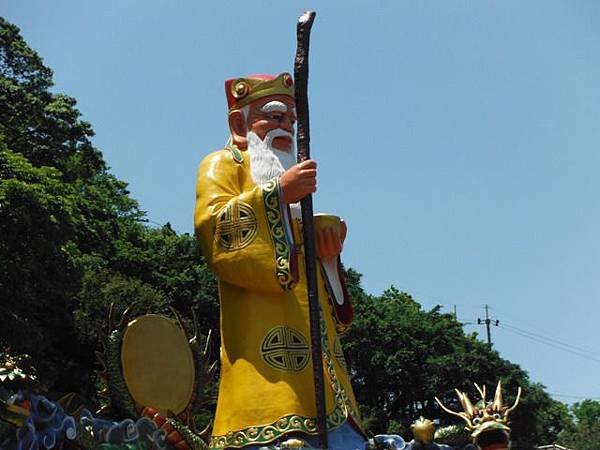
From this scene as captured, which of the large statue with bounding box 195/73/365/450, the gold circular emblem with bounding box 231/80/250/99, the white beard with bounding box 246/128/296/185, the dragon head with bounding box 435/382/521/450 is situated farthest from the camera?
the gold circular emblem with bounding box 231/80/250/99

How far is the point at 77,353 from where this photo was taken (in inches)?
881

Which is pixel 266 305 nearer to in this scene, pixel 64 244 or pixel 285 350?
pixel 285 350

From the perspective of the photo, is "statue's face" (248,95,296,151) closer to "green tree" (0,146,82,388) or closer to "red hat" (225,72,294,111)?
"red hat" (225,72,294,111)

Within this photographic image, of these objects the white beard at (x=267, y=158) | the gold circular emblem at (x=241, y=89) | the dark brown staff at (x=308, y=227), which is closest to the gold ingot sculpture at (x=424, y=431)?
the dark brown staff at (x=308, y=227)

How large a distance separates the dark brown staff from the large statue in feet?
0.42

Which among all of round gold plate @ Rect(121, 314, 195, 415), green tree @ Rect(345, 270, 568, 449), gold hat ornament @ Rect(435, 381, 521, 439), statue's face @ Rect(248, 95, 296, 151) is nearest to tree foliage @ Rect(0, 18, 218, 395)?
green tree @ Rect(345, 270, 568, 449)

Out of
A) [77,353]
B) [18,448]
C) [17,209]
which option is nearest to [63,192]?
[17,209]

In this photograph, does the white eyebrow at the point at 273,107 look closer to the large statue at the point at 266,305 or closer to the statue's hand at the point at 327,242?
the large statue at the point at 266,305

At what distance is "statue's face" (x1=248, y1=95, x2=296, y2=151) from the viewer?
10.1 metres

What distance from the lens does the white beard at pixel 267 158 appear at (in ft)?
32.4

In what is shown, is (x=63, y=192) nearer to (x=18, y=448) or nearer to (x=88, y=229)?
(x=88, y=229)

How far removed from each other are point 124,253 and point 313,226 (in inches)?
598

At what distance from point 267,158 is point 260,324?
1.60 metres

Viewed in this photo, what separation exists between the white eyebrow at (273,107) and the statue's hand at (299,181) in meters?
1.00
